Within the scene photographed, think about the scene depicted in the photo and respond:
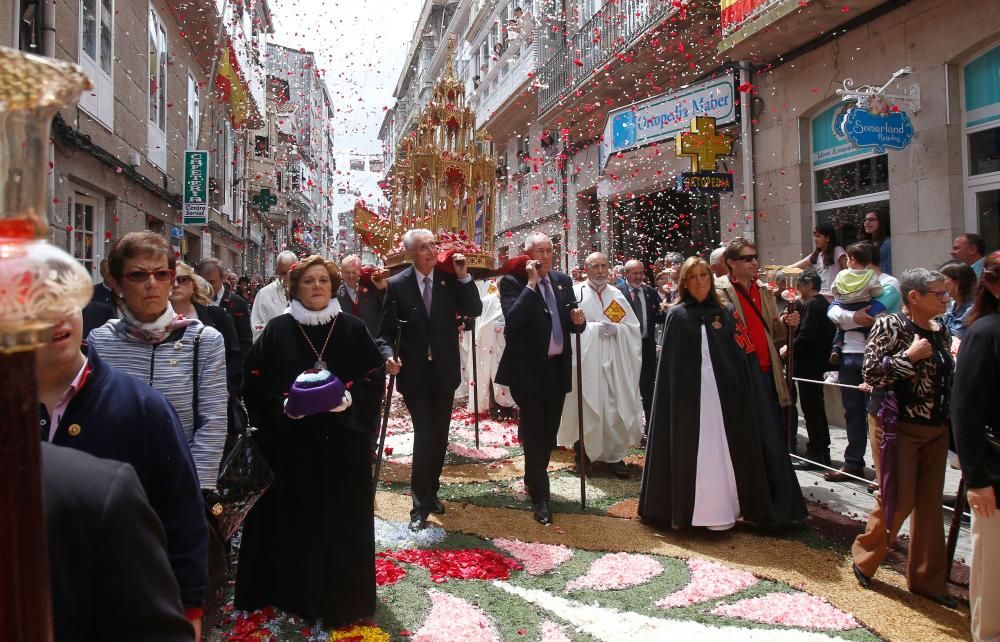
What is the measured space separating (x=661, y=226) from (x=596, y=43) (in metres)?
4.11

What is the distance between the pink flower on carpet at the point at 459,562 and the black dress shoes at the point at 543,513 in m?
0.71

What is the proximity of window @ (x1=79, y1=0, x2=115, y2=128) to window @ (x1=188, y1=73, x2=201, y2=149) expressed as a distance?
22.5 feet

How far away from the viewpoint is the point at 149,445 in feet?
5.57

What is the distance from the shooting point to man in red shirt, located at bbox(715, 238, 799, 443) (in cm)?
531

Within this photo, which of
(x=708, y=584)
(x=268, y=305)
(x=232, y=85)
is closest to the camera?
(x=708, y=584)

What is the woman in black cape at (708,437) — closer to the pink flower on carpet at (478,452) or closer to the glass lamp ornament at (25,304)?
the pink flower on carpet at (478,452)

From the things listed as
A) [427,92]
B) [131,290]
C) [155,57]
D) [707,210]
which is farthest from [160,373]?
Result: [427,92]

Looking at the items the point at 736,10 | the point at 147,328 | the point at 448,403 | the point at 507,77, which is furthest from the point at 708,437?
the point at 507,77

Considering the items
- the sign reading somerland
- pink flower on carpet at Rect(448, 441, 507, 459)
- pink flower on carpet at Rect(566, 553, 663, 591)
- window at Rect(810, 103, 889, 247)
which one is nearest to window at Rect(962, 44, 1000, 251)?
window at Rect(810, 103, 889, 247)

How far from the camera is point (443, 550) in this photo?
4504 mm

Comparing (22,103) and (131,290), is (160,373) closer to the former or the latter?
(131,290)

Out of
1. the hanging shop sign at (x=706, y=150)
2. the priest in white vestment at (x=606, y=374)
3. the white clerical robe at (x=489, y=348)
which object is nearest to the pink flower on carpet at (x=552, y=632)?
the priest in white vestment at (x=606, y=374)

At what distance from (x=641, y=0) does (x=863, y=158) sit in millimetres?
5473

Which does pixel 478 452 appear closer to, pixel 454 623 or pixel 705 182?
pixel 454 623
